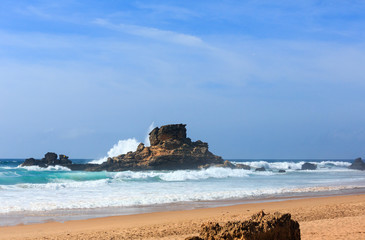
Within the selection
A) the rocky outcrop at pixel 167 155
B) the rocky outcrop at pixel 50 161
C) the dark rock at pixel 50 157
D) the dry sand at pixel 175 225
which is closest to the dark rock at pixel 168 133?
the rocky outcrop at pixel 167 155

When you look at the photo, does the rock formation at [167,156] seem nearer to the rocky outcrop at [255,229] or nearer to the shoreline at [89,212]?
the shoreline at [89,212]

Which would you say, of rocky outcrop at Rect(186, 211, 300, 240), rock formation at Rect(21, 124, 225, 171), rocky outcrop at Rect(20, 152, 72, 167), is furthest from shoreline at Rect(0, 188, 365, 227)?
rocky outcrop at Rect(20, 152, 72, 167)

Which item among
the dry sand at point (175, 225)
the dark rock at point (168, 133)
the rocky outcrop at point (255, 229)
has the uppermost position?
the dark rock at point (168, 133)

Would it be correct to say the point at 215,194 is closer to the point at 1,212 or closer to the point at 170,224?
the point at 170,224

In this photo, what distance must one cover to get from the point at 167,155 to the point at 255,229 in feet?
132

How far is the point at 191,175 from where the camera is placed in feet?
113

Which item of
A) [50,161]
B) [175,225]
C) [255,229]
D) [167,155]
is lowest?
[175,225]

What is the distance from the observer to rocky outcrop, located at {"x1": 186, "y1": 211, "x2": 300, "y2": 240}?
17.1 ft

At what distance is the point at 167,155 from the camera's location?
45406 millimetres

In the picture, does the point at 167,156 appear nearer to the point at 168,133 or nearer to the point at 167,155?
the point at 167,155

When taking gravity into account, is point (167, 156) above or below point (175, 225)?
above

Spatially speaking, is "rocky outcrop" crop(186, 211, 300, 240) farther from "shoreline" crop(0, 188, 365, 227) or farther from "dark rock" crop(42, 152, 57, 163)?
"dark rock" crop(42, 152, 57, 163)

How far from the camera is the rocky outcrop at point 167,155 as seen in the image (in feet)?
148

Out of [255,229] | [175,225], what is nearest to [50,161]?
[175,225]
